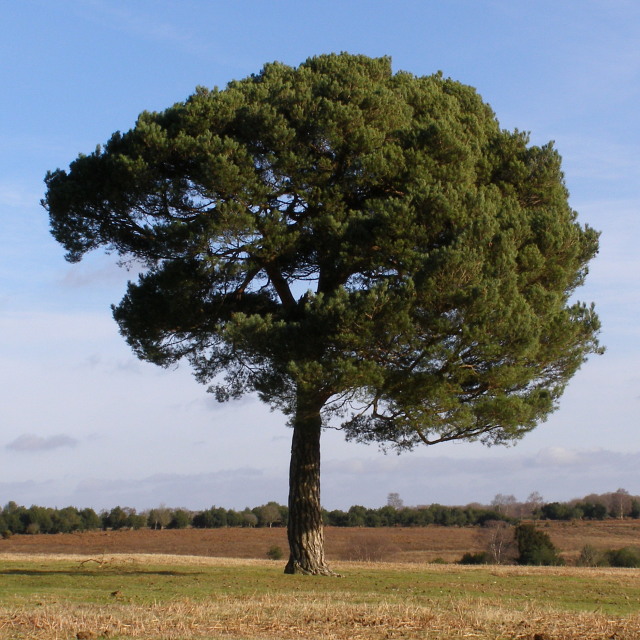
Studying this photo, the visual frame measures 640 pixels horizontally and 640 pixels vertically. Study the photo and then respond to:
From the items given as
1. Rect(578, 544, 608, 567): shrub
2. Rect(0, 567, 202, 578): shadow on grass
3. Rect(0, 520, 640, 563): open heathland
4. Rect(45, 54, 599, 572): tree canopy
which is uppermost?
Rect(45, 54, 599, 572): tree canopy

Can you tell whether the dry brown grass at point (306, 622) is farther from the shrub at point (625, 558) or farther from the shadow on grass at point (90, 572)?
the shrub at point (625, 558)

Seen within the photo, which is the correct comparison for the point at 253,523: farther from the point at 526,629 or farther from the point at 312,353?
the point at 526,629

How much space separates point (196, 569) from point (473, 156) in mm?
12128

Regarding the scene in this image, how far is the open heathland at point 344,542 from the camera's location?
3966 cm

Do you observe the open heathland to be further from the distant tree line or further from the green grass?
the green grass

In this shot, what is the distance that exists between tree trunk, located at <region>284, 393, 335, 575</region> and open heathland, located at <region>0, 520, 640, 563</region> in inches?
711

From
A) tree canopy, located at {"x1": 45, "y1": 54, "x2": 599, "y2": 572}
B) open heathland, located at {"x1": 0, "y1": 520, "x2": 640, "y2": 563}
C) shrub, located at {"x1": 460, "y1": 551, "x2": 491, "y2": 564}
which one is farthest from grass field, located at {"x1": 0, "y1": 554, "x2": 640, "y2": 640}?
open heathland, located at {"x1": 0, "y1": 520, "x2": 640, "y2": 563}

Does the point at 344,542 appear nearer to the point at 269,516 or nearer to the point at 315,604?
the point at 269,516

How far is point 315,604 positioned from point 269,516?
59339mm

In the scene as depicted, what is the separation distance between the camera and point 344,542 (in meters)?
45.0

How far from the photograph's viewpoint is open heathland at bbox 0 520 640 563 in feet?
130

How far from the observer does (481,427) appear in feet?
57.1

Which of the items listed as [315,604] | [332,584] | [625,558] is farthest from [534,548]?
[315,604]

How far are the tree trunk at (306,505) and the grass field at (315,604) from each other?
2.19ft
